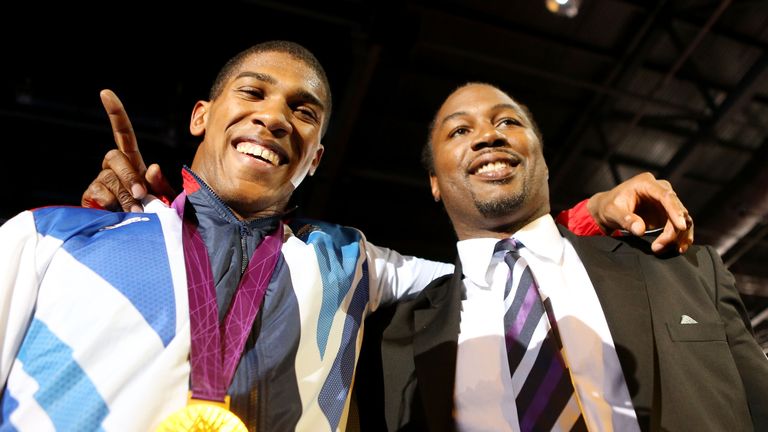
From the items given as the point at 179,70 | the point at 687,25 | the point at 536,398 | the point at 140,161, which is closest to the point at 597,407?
the point at 536,398

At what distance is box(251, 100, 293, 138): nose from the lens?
62.7 inches

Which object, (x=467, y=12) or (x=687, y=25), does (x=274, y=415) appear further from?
(x=687, y=25)

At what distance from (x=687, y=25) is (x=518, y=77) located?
1765mm

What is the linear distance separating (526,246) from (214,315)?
3.66 ft

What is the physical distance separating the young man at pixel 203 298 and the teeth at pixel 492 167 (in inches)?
26.1

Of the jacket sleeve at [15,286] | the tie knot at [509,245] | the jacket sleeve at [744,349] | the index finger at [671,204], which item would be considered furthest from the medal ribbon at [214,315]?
the jacket sleeve at [744,349]

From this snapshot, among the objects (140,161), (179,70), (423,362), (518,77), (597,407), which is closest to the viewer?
(597,407)

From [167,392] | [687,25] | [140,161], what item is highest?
[687,25]

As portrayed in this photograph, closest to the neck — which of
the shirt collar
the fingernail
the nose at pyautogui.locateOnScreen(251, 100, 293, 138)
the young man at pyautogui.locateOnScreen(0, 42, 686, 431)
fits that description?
the shirt collar

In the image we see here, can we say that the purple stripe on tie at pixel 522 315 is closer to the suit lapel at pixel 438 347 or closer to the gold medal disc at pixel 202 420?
the suit lapel at pixel 438 347

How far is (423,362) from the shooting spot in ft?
5.62

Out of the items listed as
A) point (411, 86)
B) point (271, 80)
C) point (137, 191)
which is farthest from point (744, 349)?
point (411, 86)

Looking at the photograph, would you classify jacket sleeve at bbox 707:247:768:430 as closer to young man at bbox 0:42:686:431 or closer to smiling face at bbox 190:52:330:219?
young man at bbox 0:42:686:431

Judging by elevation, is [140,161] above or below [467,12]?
below
